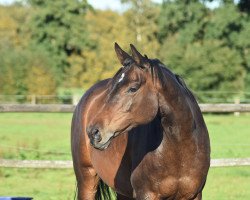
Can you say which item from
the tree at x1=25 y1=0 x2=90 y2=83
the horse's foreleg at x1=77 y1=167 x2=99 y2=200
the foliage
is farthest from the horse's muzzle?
the tree at x1=25 y1=0 x2=90 y2=83

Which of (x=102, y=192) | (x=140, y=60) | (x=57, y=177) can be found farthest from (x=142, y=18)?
(x=140, y=60)

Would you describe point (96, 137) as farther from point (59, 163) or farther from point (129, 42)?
point (129, 42)

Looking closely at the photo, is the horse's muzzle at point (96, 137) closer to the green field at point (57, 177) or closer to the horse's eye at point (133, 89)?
the horse's eye at point (133, 89)

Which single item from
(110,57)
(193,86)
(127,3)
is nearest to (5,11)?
(127,3)

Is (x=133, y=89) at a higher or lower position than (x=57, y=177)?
higher

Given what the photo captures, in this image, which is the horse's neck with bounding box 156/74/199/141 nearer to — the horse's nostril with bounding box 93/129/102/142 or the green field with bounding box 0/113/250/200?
the horse's nostril with bounding box 93/129/102/142

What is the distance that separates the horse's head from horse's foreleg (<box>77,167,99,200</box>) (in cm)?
153

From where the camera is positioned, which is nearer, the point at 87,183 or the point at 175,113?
the point at 175,113

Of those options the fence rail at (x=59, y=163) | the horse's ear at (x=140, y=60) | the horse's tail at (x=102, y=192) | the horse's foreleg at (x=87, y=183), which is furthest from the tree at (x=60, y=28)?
the horse's ear at (x=140, y=60)

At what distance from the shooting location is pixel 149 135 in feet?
12.7

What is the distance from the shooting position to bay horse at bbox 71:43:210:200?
3420 millimetres

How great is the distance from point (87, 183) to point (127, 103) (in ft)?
5.52

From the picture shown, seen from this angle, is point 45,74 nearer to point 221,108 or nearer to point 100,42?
point 100,42

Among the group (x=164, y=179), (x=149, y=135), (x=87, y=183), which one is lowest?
(x=87, y=183)
